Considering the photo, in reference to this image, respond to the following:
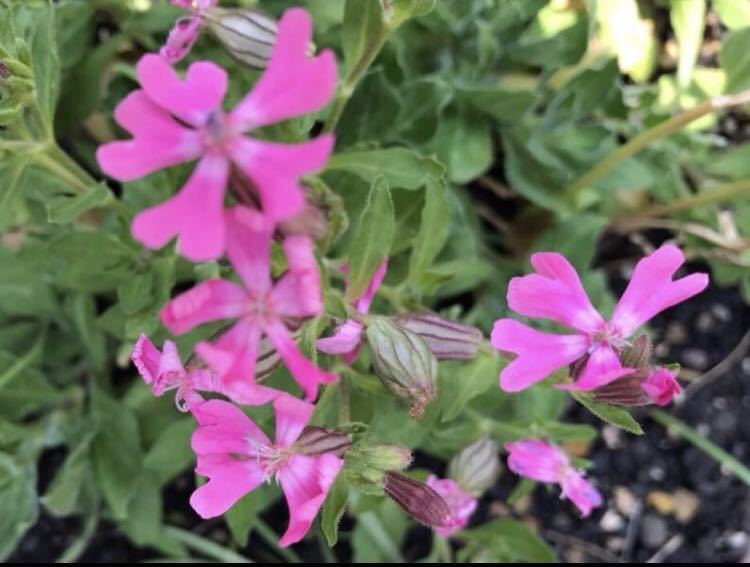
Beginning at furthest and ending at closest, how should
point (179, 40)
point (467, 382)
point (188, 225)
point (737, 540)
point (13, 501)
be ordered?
point (737, 540) → point (13, 501) → point (467, 382) → point (179, 40) → point (188, 225)

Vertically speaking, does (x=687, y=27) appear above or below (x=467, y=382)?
above

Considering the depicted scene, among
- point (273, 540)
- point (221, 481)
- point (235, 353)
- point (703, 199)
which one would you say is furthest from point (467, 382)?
point (273, 540)

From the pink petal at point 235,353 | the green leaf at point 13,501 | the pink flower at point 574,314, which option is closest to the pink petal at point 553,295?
the pink flower at point 574,314

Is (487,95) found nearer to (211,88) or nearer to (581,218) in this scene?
(581,218)

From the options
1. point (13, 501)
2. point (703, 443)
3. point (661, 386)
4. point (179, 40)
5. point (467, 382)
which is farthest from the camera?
point (703, 443)

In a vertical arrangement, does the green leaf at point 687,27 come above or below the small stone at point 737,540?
above

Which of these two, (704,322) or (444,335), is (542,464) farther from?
(704,322)

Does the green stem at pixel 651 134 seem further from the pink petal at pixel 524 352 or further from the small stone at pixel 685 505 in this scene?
the small stone at pixel 685 505
